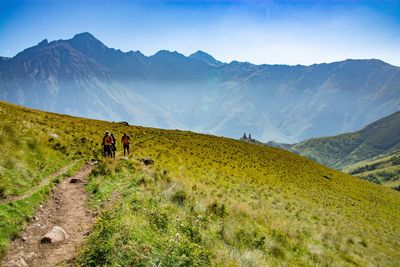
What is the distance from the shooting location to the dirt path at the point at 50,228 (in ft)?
34.2

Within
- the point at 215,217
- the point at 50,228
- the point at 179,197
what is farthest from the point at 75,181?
the point at 215,217

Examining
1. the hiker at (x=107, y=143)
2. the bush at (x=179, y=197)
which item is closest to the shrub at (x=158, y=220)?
the bush at (x=179, y=197)

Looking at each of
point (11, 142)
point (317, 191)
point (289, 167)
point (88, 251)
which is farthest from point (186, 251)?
point (289, 167)

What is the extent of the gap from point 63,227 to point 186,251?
A: 19.3 feet

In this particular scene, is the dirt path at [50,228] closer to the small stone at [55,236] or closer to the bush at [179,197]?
the small stone at [55,236]

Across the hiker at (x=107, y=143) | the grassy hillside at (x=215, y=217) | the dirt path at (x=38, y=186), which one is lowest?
the grassy hillside at (x=215, y=217)

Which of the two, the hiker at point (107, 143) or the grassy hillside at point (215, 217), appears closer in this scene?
the grassy hillside at point (215, 217)

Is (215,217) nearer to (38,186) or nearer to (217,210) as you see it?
(217,210)

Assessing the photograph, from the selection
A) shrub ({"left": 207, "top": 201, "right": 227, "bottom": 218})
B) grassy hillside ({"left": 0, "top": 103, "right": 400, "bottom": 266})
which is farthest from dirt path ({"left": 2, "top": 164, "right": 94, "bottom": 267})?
shrub ({"left": 207, "top": 201, "right": 227, "bottom": 218})

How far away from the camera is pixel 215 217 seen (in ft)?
55.4

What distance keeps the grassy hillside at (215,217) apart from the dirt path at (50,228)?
0.75 m

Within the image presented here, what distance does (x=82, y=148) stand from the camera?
31.6 m

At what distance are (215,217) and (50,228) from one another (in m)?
7.67

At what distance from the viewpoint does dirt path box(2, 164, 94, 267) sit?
10422 millimetres
